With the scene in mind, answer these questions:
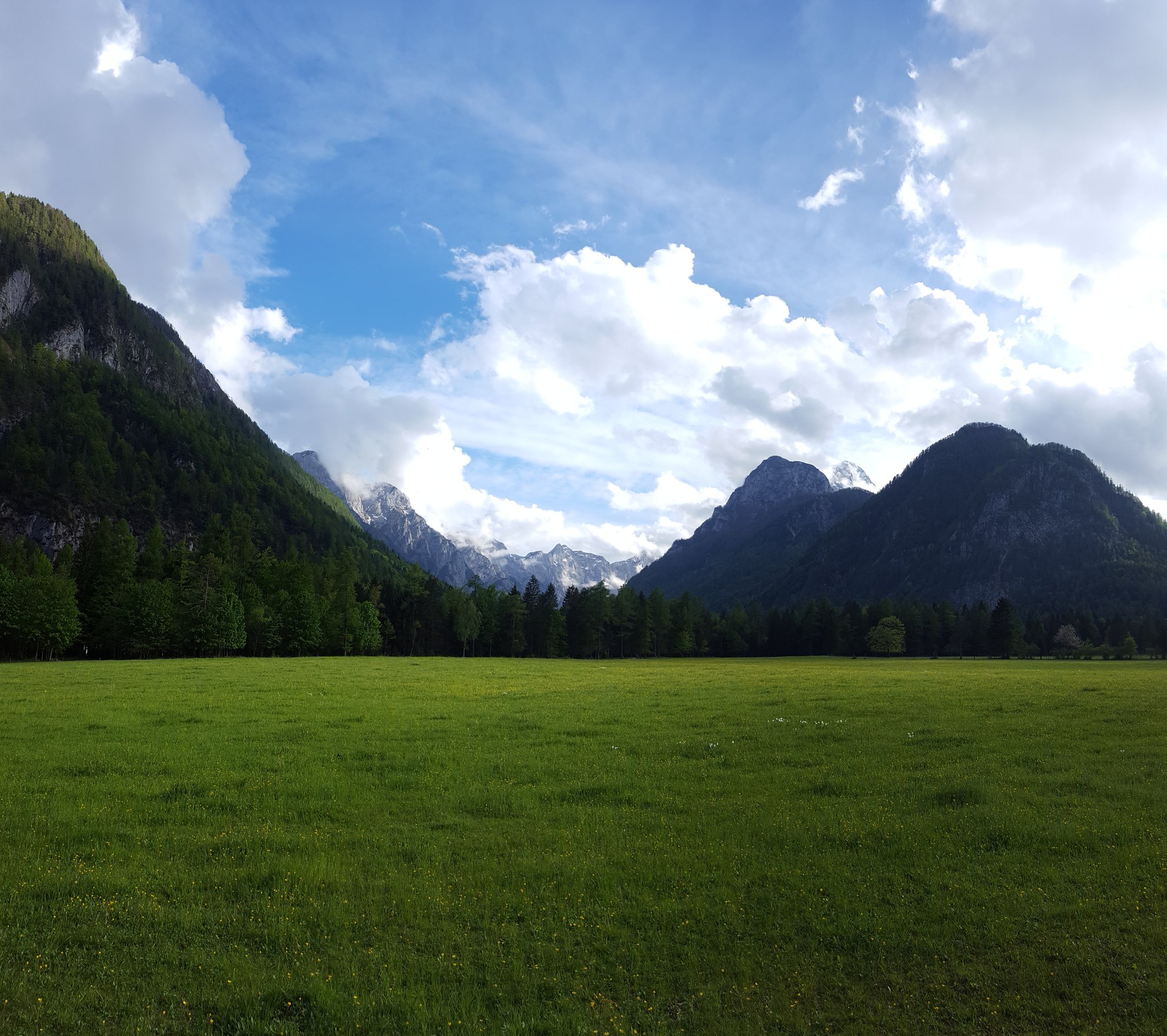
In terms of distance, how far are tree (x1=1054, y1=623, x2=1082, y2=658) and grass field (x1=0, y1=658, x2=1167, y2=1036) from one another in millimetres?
168633

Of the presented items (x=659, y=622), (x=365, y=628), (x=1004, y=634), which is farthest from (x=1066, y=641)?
(x=365, y=628)

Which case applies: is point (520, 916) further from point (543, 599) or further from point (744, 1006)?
point (543, 599)

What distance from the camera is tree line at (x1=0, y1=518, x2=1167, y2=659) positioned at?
3531 inches

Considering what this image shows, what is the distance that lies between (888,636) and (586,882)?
158 m

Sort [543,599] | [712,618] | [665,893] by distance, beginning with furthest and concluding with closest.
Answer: [712,618], [543,599], [665,893]

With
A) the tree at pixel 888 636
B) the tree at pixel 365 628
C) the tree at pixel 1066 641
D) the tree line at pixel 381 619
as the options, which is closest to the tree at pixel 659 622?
the tree line at pixel 381 619

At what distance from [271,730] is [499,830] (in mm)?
16847

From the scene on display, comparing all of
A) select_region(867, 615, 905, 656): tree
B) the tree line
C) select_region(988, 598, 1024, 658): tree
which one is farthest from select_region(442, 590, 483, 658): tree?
select_region(988, 598, 1024, 658): tree

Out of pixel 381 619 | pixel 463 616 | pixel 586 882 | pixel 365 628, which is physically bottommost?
pixel 365 628

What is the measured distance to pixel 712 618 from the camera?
577 feet

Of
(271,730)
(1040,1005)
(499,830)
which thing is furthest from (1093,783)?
(271,730)

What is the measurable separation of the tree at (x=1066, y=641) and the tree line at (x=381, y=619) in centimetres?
41

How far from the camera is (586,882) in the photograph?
13.5 meters

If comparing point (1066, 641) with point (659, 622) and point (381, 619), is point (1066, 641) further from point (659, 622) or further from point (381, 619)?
point (381, 619)
